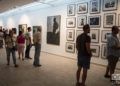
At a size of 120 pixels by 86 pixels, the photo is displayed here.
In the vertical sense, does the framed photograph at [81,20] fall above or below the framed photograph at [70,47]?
above

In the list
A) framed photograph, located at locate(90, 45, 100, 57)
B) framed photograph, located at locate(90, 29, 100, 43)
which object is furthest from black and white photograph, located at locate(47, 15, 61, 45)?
framed photograph, located at locate(90, 45, 100, 57)

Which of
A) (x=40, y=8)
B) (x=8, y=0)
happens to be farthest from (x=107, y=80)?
(x=40, y=8)

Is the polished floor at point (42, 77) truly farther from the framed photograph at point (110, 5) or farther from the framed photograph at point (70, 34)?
the framed photograph at point (70, 34)

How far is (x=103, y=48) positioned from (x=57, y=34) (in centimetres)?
390

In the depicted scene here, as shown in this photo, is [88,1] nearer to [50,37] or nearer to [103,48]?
[103,48]

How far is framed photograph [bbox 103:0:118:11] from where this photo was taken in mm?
8133

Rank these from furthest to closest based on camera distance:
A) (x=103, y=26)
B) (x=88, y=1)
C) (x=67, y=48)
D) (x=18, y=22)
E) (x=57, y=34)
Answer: (x=18, y=22)
(x=57, y=34)
(x=67, y=48)
(x=88, y=1)
(x=103, y=26)

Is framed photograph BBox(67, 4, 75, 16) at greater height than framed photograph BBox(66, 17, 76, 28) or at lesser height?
greater

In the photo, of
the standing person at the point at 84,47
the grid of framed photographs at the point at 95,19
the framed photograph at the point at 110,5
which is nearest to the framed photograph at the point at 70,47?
the grid of framed photographs at the point at 95,19

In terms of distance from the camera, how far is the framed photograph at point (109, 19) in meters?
8.20

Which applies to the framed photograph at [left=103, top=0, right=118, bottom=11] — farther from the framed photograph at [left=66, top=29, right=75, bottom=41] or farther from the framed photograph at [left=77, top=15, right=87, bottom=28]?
the framed photograph at [left=66, top=29, right=75, bottom=41]

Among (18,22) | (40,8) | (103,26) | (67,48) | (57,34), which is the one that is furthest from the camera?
(18,22)

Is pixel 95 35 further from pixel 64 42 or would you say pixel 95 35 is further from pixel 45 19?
pixel 45 19

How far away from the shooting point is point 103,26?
28.6ft
